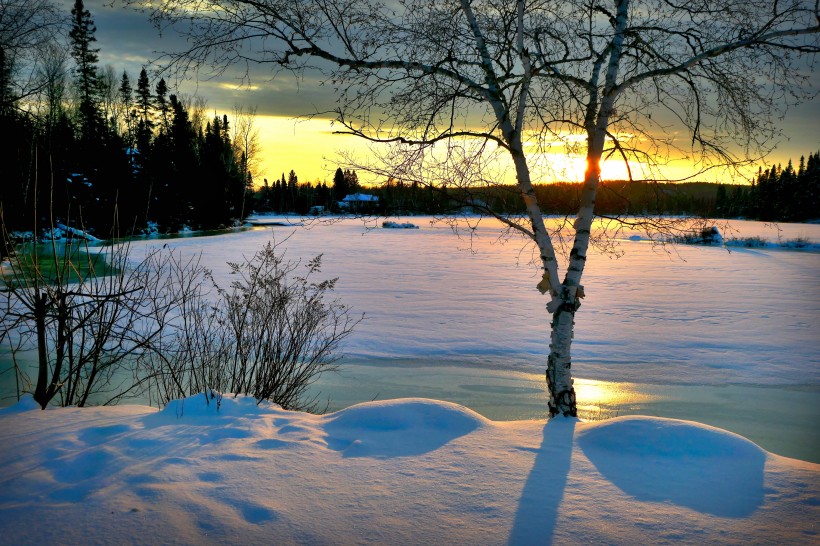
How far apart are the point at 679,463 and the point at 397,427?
2.10 meters

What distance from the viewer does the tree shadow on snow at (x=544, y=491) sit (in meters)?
2.64

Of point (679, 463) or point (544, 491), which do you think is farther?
point (679, 463)

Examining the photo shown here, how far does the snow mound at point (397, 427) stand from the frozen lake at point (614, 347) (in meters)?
2.03

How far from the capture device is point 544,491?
10.1 ft

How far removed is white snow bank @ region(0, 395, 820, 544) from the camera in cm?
261

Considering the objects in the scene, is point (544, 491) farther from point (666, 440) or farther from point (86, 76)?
point (86, 76)

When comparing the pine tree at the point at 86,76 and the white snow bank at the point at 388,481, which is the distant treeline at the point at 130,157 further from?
the white snow bank at the point at 388,481

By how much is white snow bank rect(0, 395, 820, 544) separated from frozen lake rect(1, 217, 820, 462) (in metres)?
2.11

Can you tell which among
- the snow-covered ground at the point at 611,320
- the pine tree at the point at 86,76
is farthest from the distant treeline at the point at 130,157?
the snow-covered ground at the point at 611,320

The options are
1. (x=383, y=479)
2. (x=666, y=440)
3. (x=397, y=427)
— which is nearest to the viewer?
(x=383, y=479)

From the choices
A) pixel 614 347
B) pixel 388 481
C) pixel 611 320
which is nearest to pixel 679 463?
pixel 388 481

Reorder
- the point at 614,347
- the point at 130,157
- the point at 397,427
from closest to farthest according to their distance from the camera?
the point at 397,427 < the point at 614,347 < the point at 130,157

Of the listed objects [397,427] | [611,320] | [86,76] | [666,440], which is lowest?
[611,320]

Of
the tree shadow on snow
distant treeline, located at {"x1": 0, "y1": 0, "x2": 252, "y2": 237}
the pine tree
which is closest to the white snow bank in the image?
the tree shadow on snow
